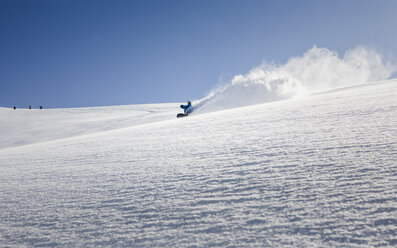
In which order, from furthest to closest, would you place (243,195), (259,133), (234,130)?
(234,130) < (259,133) < (243,195)

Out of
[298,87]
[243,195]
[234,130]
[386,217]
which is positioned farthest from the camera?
[298,87]

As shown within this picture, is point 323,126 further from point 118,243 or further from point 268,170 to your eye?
point 118,243

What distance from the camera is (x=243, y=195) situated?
193 cm

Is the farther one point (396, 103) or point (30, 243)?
point (396, 103)

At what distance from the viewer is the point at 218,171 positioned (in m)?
2.51

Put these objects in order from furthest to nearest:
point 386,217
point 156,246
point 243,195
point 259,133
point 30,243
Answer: point 259,133
point 243,195
point 30,243
point 156,246
point 386,217

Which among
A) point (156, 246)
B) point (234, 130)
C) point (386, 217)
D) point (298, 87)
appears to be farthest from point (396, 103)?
point (298, 87)

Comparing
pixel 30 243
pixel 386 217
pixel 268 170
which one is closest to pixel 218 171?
pixel 268 170

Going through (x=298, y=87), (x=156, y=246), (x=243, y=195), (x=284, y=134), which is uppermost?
(x=298, y=87)

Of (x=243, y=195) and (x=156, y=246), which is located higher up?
(x=243, y=195)

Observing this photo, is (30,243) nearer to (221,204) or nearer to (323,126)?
(221,204)

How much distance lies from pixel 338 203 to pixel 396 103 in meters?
3.68

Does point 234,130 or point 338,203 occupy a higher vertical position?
point 234,130

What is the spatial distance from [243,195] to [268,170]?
0.52 metres
